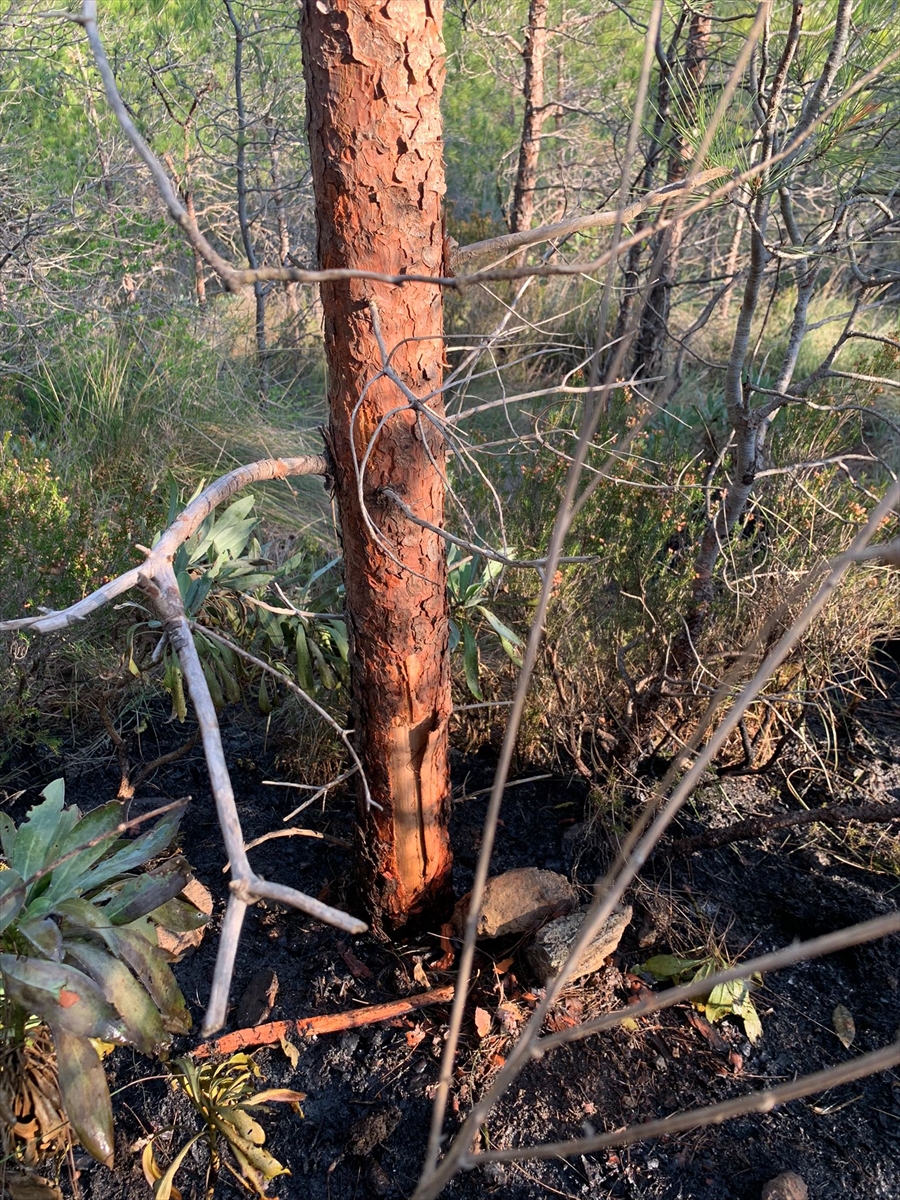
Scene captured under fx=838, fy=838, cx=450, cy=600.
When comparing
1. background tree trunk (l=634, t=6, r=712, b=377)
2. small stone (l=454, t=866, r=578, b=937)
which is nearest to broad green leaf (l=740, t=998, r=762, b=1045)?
small stone (l=454, t=866, r=578, b=937)

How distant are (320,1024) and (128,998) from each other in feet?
1.66

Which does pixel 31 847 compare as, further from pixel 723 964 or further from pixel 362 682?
pixel 723 964

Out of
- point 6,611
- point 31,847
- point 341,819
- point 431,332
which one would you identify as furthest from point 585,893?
point 6,611

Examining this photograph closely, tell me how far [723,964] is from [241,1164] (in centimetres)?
108

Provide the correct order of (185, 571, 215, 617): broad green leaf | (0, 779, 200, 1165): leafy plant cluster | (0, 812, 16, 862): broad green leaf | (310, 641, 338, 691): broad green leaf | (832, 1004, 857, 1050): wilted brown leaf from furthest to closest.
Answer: (310, 641, 338, 691): broad green leaf
(185, 571, 215, 617): broad green leaf
(832, 1004, 857, 1050): wilted brown leaf
(0, 812, 16, 862): broad green leaf
(0, 779, 200, 1165): leafy plant cluster

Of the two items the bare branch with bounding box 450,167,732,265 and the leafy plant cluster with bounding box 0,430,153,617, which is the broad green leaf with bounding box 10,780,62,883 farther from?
the bare branch with bounding box 450,167,732,265

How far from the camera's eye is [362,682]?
1.73 m

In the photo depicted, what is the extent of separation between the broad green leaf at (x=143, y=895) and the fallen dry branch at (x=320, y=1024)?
0.41 meters

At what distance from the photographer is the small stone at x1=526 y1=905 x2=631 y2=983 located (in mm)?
1825

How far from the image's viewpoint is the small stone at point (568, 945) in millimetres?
1825

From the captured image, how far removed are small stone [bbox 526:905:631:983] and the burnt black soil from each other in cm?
6

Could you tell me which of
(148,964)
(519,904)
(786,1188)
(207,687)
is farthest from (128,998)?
(786,1188)

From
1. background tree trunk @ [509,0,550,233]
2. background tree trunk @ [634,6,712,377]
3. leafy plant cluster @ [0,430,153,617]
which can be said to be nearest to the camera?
leafy plant cluster @ [0,430,153,617]

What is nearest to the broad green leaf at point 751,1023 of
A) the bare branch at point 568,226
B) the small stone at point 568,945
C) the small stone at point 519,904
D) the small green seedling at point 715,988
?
the small green seedling at point 715,988
